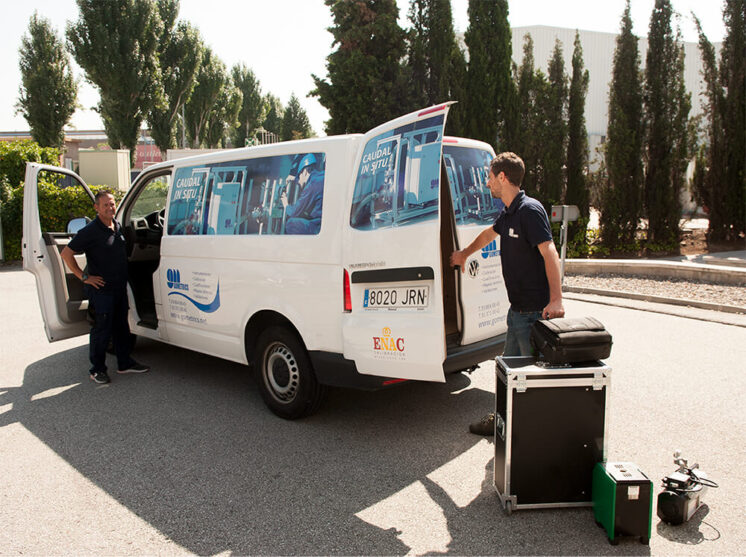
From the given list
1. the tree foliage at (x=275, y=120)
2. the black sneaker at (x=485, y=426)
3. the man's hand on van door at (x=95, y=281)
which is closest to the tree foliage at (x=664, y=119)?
the black sneaker at (x=485, y=426)

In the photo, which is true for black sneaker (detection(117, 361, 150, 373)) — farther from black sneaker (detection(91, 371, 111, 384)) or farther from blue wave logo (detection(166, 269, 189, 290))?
blue wave logo (detection(166, 269, 189, 290))

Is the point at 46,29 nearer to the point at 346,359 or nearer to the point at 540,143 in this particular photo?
the point at 540,143

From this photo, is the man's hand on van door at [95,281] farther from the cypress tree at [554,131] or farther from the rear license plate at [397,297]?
the cypress tree at [554,131]

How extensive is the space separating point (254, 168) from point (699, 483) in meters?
3.73

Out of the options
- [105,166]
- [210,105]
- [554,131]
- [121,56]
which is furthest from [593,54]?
[105,166]

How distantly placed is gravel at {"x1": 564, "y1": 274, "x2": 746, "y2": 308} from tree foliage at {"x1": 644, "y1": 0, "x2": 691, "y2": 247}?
4.48m

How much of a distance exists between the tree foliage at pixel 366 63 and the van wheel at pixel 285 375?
1665 centimetres

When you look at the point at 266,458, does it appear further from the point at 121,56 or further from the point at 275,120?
the point at 275,120

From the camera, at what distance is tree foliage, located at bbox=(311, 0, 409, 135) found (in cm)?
1995

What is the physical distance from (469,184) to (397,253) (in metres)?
1.15

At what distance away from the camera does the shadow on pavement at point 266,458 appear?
9.70 ft

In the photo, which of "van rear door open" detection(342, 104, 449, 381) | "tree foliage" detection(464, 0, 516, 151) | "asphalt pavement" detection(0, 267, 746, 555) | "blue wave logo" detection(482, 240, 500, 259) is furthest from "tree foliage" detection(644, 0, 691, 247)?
"van rear door open" detection(342, 104, 449, 381)

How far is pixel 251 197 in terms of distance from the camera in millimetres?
4660

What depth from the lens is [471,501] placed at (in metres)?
3.30
